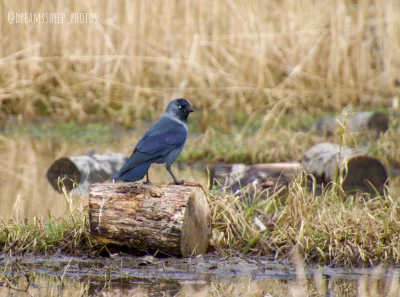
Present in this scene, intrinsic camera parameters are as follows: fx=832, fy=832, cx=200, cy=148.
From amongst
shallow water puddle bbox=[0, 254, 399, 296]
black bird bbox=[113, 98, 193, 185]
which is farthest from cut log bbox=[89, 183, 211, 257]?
black bird bbox=[113, 98, 193, 185]

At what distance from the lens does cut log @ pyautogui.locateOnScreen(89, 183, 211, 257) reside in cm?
528

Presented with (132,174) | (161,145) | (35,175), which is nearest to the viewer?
(132,174)

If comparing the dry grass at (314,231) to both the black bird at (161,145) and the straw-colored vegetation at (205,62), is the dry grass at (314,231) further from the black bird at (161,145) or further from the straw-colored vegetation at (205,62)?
Answer: the straw-colored vegetation at (205,62)

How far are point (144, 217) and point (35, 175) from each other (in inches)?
165

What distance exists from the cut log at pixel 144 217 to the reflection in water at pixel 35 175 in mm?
623

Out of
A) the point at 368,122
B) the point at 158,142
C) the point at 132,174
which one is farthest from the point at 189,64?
the point at 132,174

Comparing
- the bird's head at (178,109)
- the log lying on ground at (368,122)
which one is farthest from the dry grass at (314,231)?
the log lying on ground at (368,122)

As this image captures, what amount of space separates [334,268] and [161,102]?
7.57 meters

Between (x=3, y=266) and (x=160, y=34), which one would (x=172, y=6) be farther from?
(x=3, y=266)

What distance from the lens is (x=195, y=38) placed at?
1246 centimetres

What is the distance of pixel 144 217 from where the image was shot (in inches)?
208

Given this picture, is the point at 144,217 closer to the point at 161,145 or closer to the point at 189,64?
the point at 161,145

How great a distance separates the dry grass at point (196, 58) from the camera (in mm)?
12492

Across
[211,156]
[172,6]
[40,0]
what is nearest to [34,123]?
[40,0]
